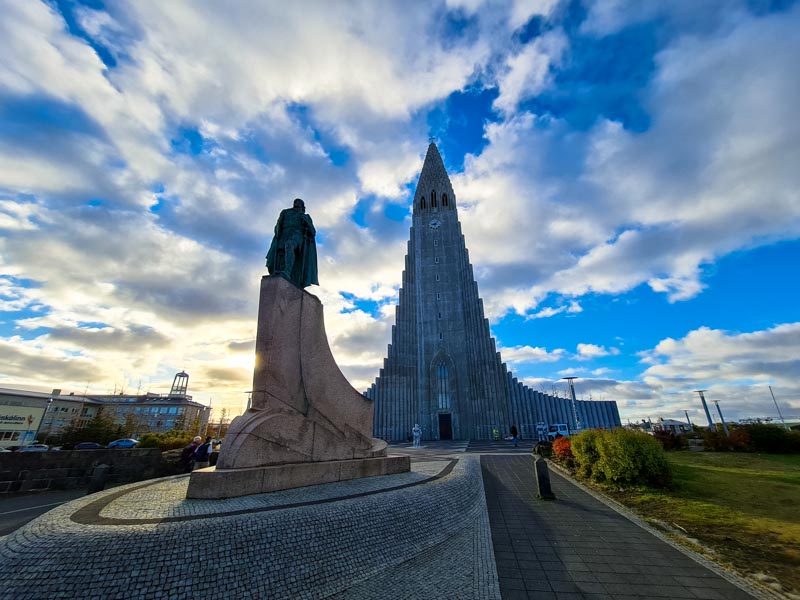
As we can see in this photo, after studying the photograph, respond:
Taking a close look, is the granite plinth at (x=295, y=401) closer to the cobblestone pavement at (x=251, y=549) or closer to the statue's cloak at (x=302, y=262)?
the statue's cloak at (x=302, y=262)

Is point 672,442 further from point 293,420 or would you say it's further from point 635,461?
point 293,420

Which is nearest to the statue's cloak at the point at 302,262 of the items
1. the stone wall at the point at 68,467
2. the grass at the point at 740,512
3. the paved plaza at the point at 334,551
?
the paved plaza at the point at 334,551

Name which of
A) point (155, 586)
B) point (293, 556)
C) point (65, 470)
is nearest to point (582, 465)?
point (293, 556)

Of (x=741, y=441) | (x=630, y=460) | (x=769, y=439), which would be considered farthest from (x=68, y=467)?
(x=769, y=439)

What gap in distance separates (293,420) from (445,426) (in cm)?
3267

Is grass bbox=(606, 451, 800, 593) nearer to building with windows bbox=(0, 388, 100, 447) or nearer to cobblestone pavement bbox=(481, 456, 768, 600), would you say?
cobblestone pavement bbox=(481, 456, 768, 600)

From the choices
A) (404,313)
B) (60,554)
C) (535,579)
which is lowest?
(535,579)

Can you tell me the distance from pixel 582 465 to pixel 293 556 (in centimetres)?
1005

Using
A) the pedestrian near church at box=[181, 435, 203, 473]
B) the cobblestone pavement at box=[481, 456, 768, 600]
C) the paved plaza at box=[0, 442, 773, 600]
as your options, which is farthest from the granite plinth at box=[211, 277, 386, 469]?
the pedestrian near church at box=[181, 435, 203, 473]

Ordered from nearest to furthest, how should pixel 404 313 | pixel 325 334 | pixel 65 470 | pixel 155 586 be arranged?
1. pixel 155 586
2. pixel 325 334
3. pixel 65 470
4. pixel 404 313

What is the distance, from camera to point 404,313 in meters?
40.2

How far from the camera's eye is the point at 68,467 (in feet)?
34.4

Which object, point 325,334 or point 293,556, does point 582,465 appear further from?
point 293,556

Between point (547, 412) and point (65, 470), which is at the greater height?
point (547, 412)
